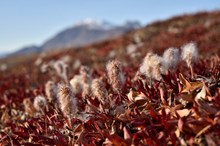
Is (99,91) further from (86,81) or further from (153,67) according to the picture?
(86,81)

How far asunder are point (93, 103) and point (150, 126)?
5.17ft

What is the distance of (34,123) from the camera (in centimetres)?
599

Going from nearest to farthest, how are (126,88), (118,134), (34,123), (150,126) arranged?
(150,126), (118,134), (34,123), (126,88)

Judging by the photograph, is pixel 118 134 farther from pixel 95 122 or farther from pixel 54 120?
pixel 54 120

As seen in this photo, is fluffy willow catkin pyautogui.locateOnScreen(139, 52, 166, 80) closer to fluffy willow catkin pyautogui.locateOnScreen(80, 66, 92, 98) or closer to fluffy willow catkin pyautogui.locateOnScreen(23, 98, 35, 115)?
fluffy willow catkin pyautogui.locateOnScreen(80, 66, 92, 98)

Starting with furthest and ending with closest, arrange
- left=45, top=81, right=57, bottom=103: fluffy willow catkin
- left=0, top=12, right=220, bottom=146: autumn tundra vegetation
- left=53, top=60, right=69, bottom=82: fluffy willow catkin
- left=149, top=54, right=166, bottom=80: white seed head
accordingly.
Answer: left=53, top=60, right=69, bottom=82: fluffy willow catkin → left=45, top=81, right=57, bottom=103: fluffy willow catkin → left=149, top=54, right=166, bottom=80: white seed head → left=0, top=12, right=220, bottom=146: autumn tundra vegetation

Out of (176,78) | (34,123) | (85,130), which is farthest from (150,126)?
(34,123)

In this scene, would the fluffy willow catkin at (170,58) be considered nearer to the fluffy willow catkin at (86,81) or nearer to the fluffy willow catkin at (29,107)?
the fluffy willow catkin at (86,81)

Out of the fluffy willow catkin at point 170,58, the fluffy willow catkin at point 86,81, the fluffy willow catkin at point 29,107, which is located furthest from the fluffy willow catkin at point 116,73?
the fluffy willow catkin at point 29,107

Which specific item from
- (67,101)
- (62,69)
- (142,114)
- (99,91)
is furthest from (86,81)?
(62,69)

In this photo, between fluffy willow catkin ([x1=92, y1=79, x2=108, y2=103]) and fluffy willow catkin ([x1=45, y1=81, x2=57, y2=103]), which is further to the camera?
fluffy willow catkin ([x1=45, y1=81, x2=57, y2=103])

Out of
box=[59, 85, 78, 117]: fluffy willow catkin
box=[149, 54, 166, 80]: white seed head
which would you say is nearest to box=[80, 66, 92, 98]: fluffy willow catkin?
box=[149, 54, 166, 80]: white seed head

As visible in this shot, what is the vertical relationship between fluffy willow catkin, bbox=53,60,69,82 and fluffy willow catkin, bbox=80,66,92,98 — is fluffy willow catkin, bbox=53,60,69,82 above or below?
below

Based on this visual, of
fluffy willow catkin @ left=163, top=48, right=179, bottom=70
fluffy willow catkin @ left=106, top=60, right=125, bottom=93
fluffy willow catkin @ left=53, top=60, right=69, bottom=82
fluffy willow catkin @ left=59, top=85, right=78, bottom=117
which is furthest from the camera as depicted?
fluffy willow catkin @ left=53, top=60, right=69, bottom=82
